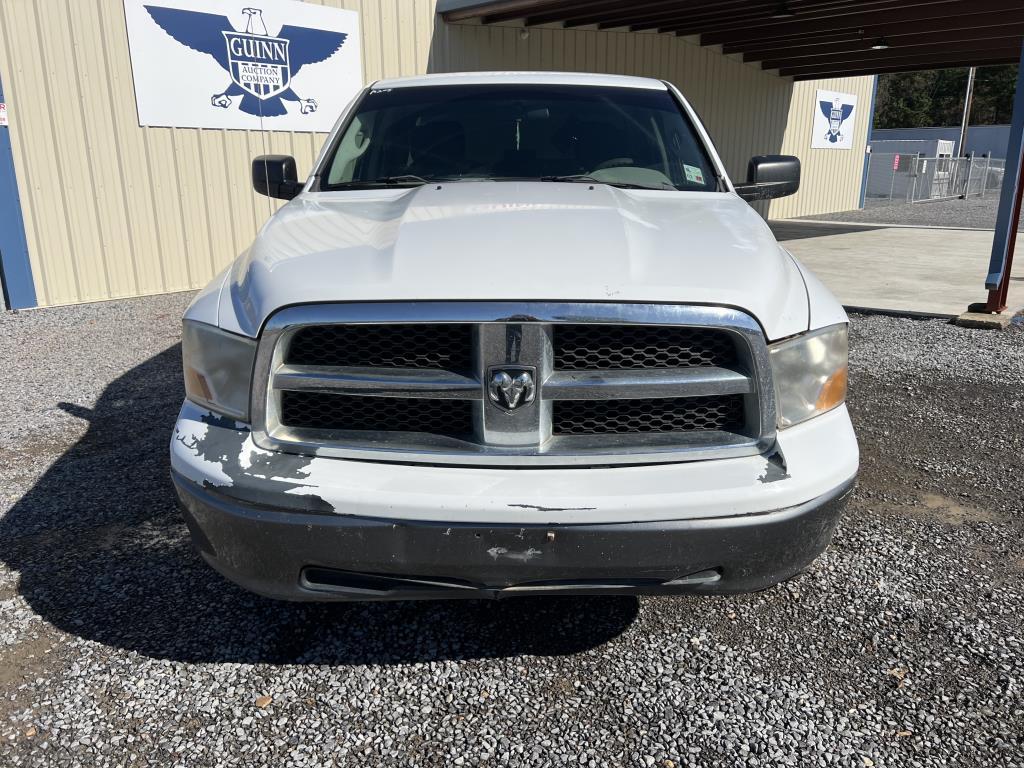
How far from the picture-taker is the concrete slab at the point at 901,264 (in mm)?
8633

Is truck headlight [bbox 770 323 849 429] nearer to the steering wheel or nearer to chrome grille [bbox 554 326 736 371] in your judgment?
chrome grille [bbox 554 326 736 371]

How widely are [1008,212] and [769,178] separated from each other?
471 centimetres

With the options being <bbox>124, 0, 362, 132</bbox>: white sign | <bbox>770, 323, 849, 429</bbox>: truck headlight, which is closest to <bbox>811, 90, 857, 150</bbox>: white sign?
<bbox>124, 0, 362, 132</bbox>: white sign

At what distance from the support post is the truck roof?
15.3ft

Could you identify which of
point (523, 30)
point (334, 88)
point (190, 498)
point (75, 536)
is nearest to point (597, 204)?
point (190, 498)

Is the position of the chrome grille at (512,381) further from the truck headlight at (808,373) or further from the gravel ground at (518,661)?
the gravel ground at (518,661)

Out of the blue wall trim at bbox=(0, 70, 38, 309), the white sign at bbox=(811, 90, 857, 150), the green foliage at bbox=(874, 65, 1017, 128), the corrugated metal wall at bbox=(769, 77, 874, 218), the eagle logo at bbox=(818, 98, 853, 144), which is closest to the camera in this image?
the blue wall trim at bbox=(0, 70, 38, 309)

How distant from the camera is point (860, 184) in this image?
2366cm

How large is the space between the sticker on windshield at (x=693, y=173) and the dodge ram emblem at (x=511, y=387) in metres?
1.76

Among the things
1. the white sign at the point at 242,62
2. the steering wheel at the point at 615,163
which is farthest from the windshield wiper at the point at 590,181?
the white sign at the point at 242,62

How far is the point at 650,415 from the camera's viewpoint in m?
2.08

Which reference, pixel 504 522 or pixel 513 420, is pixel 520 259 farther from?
pixel 504 522

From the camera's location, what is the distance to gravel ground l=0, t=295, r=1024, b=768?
6.85 feet

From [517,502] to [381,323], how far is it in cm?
55
